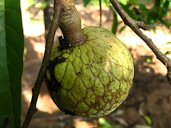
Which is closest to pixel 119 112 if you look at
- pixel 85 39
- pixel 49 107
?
pixel 49 107

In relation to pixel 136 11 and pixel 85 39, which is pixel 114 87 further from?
pixel 136 11

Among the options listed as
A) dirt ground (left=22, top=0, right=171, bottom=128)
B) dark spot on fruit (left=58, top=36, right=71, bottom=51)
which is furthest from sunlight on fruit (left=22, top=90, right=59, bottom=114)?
dark spot on fruit (left=58, top=36, right=71, bottom=51)

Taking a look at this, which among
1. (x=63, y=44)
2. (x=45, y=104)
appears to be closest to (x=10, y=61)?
(x=63, y=44)

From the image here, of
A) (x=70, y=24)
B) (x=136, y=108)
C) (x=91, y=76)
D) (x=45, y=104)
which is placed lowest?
(x=45, y=104)

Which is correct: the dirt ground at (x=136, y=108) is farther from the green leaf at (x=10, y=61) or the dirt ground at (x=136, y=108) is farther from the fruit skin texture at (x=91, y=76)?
the green leaf at (x=10, y=61)

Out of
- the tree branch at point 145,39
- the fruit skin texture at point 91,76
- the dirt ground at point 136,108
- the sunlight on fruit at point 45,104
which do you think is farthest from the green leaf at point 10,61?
the sunlight on fruit at point 45,104

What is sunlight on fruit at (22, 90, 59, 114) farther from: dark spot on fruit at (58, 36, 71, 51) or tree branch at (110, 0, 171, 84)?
tree branch at (110, 0, 171, 84)

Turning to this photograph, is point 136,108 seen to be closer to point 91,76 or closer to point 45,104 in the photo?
point 45,104
